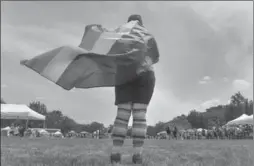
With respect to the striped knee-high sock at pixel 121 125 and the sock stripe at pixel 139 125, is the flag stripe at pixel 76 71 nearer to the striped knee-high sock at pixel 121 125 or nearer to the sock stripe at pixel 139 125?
the striped knee-high sock at pixel 121 125

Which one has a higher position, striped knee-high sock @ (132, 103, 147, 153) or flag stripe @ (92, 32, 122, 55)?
flag stripe @ (92, 32, 122, 55)

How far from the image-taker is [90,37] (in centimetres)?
423

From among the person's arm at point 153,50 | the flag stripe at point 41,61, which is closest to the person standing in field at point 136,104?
the person's arm at point 153,50

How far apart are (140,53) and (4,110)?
26.9 meters

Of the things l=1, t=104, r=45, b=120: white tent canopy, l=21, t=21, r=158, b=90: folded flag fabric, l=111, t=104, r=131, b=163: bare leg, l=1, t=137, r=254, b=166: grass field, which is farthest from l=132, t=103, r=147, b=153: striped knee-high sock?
l=1, t=104, r=45, b=120: white tent canopy

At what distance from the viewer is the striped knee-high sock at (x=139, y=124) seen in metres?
4.07

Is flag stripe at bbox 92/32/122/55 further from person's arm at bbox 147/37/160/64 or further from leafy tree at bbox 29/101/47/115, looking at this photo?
leafy tree at bbox 29/101/47/115

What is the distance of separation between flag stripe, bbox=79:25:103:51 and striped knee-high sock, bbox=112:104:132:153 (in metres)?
0.96

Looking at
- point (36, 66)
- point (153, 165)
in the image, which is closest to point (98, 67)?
point (36, 66)

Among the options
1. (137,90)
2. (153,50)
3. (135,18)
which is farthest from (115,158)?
(135,18)

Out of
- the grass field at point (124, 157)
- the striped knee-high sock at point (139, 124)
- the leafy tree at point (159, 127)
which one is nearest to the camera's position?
the grass field at point (124, 157)

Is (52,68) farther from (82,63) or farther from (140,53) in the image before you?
(140,53)

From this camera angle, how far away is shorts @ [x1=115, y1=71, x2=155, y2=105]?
13.4 feet

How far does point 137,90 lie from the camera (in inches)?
161
